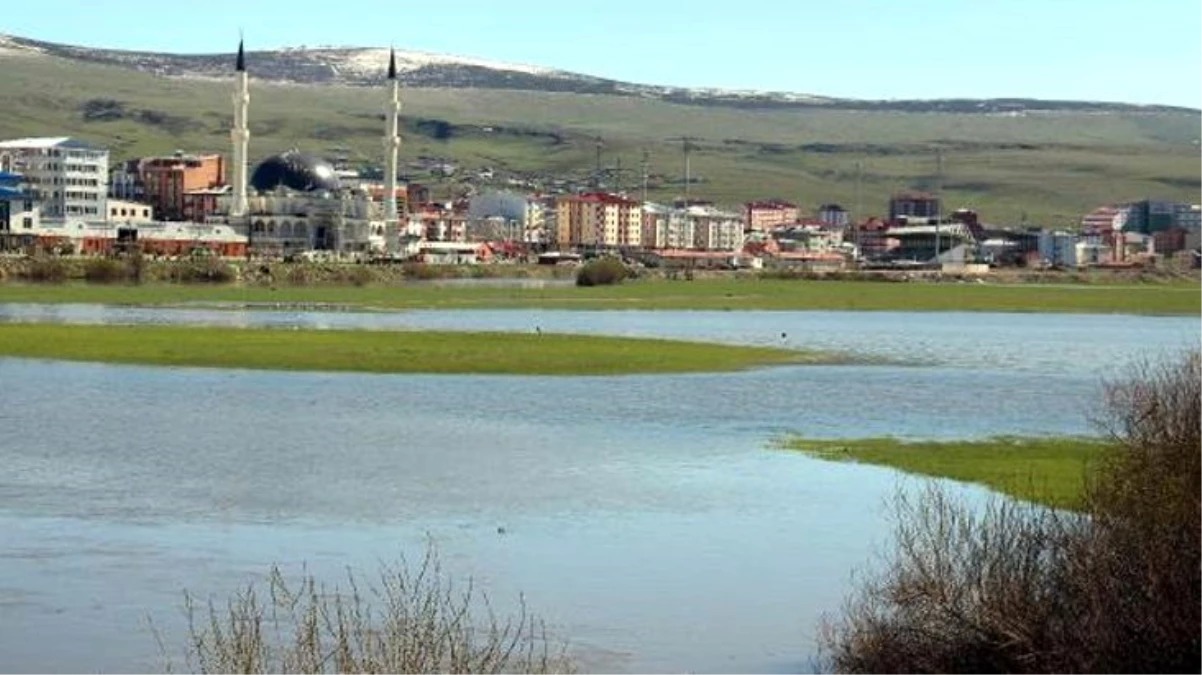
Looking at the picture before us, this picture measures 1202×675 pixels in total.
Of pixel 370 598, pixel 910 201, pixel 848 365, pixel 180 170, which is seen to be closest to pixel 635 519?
pixel 370 598

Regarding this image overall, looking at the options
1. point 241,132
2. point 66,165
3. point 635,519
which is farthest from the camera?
point 66,165

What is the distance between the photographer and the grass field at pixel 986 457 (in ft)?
65.5

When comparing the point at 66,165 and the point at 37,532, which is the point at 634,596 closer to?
the point at 37,532

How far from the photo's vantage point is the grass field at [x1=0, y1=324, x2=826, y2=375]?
35.1 m

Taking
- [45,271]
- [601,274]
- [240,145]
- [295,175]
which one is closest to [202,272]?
[45,271]

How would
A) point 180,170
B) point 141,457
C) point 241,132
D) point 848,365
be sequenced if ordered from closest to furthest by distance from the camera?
point 141,457, point 848,365, point 241,132, point 180,170

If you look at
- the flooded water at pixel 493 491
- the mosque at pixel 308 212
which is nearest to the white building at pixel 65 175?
the mosque at pixel 308 212

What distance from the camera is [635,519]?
1761 cm

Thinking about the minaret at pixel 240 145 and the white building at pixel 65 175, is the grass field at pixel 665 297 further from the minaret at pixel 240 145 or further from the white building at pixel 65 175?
the white building at pixel 65 175

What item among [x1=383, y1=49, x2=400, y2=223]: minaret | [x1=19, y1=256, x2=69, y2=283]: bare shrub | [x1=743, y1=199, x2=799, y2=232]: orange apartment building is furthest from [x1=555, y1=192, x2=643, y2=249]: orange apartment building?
[x1=19, y1=256, x2=69, y2=283]: bare shrub

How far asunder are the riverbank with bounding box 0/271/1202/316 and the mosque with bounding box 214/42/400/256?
24196 mm

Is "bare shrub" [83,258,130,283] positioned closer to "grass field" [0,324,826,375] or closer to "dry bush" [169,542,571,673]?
"grass field" [0,324,826,375]

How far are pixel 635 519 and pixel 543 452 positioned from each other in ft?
17.0

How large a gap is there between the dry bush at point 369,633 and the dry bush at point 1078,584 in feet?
6.17
